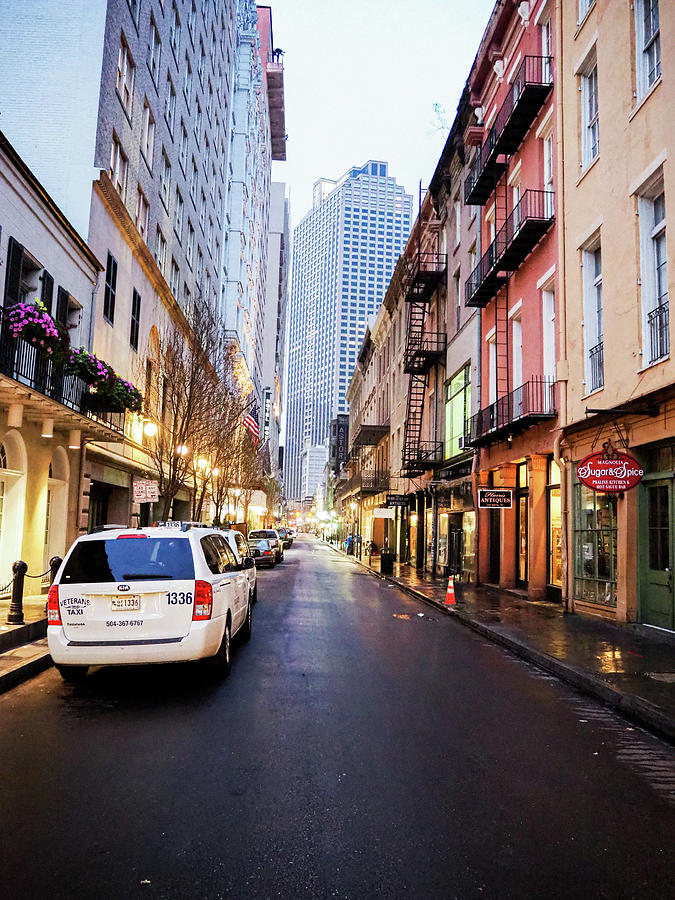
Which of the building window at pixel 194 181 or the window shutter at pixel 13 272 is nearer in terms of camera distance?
the window shutter at pixel 13 272

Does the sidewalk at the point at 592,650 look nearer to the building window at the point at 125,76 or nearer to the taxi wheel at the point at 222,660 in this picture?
the taxi wheel at the point at 222,660

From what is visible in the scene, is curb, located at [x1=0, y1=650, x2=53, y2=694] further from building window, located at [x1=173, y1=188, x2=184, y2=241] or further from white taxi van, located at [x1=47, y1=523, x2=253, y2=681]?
building window, located at [x1=173, y1=188, x2=184, y2=241]

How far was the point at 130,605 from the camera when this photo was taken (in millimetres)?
7406

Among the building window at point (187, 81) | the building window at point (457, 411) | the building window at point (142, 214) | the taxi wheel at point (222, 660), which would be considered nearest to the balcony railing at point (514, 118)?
the building window at point (457, 411)

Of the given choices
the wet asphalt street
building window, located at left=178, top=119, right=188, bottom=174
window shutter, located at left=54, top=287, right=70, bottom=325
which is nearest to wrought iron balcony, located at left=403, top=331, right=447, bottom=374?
building window, located at left=178, top=119, right=188, bottom=174

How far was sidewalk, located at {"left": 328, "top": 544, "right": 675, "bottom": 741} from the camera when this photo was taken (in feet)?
23.8

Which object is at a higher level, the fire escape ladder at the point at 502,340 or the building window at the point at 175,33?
the building window at the point at 175,33

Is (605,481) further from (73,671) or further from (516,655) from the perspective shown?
(73,671)

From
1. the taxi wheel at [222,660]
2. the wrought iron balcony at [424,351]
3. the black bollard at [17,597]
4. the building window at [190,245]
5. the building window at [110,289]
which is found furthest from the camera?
the building window at [190,245]

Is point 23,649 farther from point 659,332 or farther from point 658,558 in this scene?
point 659,332

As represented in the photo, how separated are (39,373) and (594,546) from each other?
477 inches

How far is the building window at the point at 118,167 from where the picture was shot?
72.7 ft

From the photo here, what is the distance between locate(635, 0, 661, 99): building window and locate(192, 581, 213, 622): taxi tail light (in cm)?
1160

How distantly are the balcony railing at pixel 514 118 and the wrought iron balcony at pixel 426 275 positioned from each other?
7116 mm
